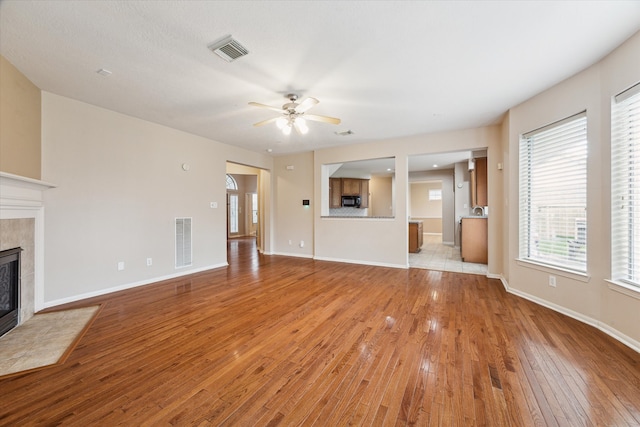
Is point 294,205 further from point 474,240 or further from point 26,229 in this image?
point 26,229

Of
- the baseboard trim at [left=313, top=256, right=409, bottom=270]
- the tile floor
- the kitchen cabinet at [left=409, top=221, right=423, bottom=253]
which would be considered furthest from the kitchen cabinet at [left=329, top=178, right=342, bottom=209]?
the tile floor

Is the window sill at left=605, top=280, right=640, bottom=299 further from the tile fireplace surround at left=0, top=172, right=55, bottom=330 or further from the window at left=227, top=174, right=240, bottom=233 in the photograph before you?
the window at left=227, top=174, right=240, bottom=233

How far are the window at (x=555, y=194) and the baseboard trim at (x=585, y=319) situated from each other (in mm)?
477

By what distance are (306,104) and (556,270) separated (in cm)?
355

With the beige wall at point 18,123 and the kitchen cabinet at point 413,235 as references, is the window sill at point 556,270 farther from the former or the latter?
the beige wall at point 18,123

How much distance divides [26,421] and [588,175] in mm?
4895

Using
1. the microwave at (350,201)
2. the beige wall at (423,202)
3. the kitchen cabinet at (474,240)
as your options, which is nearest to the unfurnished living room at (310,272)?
the kitchen cabinet at (474,240)

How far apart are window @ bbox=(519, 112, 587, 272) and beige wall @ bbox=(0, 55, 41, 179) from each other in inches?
238

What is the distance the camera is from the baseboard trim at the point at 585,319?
2.15 metres

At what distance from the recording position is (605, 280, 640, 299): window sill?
2129 mm

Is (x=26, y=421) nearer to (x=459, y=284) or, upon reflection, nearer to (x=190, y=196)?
(x=190, y=196)

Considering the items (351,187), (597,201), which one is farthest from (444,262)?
(351,187)

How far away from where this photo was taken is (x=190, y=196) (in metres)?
4.75

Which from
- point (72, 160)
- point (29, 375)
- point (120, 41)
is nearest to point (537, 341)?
point (29, 375)
